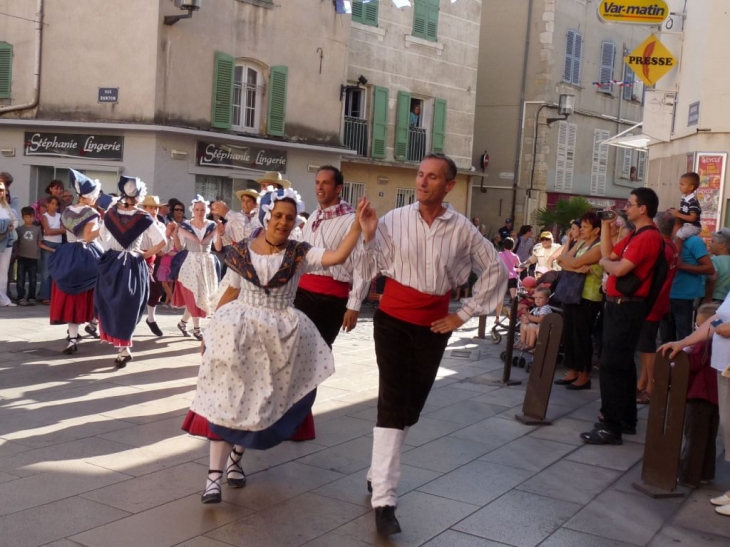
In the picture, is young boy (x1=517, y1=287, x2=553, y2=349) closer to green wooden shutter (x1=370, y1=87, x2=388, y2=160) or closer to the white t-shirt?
the white t-shirt

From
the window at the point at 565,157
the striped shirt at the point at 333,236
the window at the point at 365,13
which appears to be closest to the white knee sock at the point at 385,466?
the striped shirt at the point at 333,236

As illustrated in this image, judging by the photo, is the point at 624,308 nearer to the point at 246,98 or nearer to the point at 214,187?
Result: the point at 214,187

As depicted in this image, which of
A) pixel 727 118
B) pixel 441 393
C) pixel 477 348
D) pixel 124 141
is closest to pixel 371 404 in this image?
pixel 441 393

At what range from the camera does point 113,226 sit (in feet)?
31.8

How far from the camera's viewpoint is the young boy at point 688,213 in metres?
9.69

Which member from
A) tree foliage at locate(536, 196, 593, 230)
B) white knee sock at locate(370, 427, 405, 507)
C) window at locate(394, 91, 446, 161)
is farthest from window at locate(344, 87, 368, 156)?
white knee sock at locate(370, 427, 405, 507)

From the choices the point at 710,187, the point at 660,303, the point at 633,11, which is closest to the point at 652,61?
the point at 633,11

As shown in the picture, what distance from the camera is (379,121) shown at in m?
26.5

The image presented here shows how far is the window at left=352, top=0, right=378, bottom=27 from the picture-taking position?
2544 cm

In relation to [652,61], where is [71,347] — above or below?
below

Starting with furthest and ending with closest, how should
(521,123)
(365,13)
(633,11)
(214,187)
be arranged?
(521,123) < (365,13) < (214,187) < (633,11)

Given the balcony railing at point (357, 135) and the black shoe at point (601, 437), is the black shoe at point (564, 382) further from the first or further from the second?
the balcony railing at point (357, 135)

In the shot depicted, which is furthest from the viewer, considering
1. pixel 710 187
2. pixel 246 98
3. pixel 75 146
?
pixel 246 98

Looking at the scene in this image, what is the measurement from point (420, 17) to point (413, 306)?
23474 millimetres
